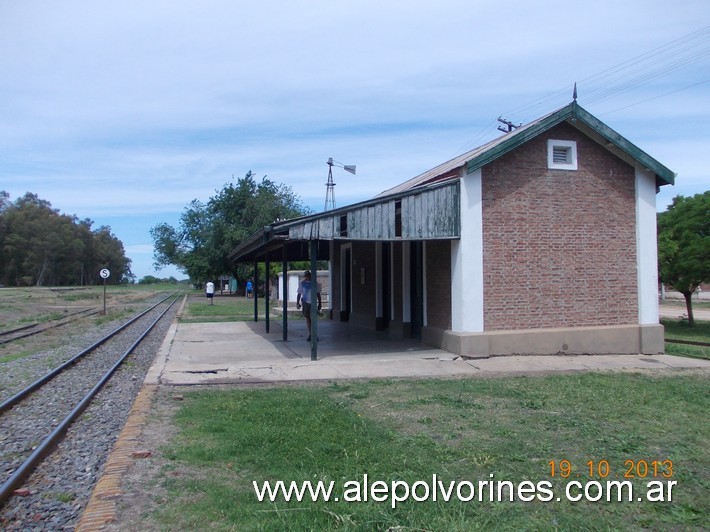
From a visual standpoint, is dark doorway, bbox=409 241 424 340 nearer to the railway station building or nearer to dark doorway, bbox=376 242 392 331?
the railway station building

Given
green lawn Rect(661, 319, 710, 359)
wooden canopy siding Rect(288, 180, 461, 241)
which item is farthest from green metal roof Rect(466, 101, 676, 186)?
green lawn Rect(661, 319, 710, 359)

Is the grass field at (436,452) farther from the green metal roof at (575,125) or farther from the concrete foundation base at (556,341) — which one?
the green metal roof at (575,125)

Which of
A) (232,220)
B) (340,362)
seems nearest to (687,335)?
(340,362)

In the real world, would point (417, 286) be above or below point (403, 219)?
below

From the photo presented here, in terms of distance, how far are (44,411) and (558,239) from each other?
10077 millimetres

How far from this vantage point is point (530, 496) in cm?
489

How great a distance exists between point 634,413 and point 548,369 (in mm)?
3748

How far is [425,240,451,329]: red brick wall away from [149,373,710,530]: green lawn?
141 inches

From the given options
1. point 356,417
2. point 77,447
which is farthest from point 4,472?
point 356,417

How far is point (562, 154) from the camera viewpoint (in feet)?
44.4

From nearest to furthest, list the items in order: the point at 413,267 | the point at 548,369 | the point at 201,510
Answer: the point at 201,510, the point at 548,369, the point at 413,267

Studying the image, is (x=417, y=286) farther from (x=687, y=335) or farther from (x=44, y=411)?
(x=687, y=335)

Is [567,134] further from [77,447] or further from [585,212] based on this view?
[77,447]

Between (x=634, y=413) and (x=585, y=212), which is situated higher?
(x=585, y=212)
